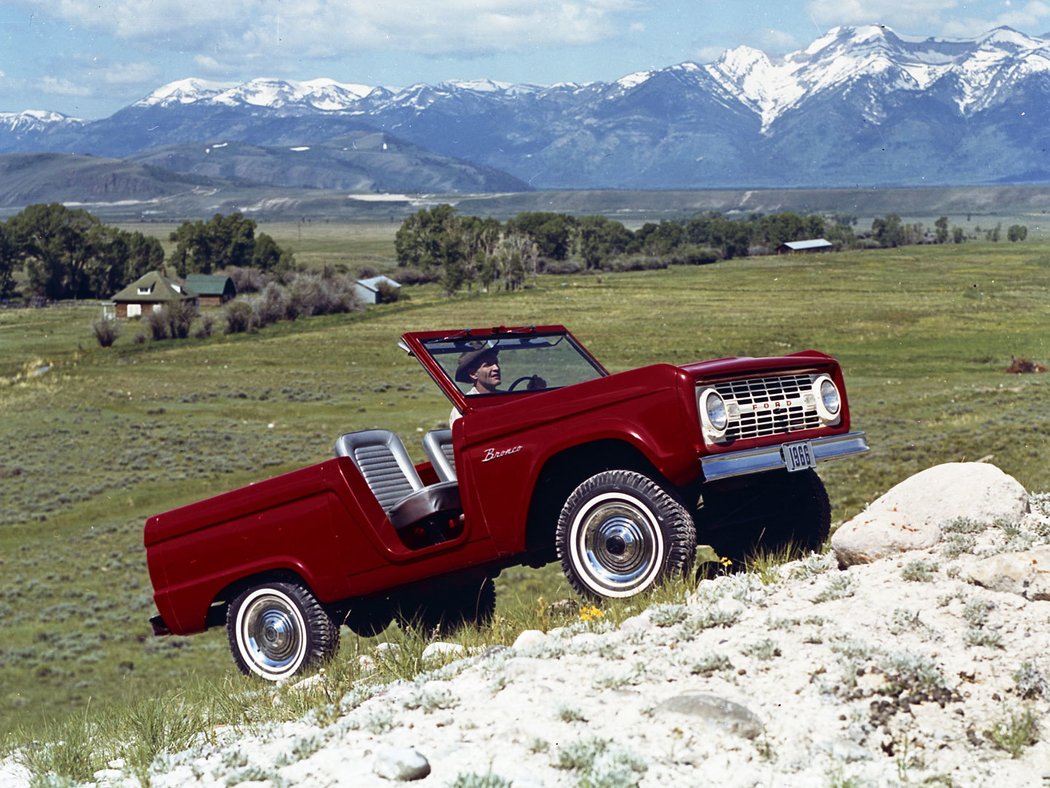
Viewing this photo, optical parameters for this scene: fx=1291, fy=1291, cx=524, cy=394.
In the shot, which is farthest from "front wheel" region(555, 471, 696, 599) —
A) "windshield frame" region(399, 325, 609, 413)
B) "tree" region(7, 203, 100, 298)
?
"tree" region(7, 203, 100, 298)

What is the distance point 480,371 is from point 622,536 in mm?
2184

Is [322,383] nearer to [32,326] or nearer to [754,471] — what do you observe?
[32,326]

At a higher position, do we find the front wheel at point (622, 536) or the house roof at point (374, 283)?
the front wheel at point (622, 536)

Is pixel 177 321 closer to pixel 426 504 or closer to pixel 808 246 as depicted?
pixel 808 246

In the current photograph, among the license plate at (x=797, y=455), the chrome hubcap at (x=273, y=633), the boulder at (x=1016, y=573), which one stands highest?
the license plate at (x=797, y=455)

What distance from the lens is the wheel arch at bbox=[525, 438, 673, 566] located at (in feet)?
28.1

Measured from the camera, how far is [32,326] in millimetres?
115688

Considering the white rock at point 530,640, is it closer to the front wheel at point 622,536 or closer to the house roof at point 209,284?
the front wheel at point 622,536

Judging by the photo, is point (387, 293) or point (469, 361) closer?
point (469, 361)

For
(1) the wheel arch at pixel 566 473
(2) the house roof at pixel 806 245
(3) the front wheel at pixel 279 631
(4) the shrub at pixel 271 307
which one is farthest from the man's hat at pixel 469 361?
(2) the house roof at pixel 806 245

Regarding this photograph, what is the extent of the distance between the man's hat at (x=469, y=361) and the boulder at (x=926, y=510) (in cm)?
296

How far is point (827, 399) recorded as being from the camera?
916 cm

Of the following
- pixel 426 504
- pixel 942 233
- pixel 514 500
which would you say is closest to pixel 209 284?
pixel 942 233

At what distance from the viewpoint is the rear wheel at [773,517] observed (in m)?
9.70
